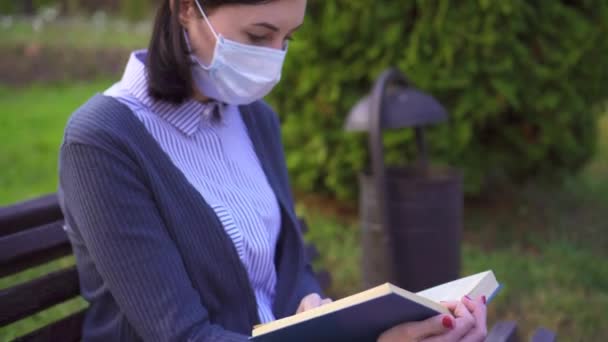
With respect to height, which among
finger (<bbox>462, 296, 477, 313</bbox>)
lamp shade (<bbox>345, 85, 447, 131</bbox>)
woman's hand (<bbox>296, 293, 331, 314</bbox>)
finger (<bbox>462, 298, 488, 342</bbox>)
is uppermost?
finger (<bbox>462, 296, 477, 313</bbox>)

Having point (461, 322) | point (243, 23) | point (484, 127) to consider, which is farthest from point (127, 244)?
point (484, 127)

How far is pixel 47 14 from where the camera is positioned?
48.1ft

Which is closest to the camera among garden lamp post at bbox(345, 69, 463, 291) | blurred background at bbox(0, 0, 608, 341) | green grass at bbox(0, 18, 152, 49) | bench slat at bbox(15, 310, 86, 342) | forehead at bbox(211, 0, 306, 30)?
forehead at bbox(211, 0, 306, 30)

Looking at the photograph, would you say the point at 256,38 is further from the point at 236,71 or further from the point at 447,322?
the point at 447,322

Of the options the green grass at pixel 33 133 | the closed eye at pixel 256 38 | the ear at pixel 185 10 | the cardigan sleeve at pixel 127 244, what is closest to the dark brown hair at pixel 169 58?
the ear at pixel 185 10

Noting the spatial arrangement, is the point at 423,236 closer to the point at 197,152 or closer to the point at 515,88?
the point at 515,88

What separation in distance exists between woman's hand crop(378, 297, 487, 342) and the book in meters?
0.02

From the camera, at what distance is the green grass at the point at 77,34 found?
12250mm

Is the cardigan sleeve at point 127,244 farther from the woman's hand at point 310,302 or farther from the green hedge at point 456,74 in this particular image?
the green hedge at point 456,74

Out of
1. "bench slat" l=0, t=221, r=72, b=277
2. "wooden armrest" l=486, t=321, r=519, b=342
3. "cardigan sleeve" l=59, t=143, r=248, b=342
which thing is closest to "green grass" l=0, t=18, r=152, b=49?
"bench slat" l=0, t=221, r=72, b=277

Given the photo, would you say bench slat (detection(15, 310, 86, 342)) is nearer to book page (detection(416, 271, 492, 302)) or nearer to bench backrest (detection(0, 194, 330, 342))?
bench backrest (detection(0, 194, 330, 342))

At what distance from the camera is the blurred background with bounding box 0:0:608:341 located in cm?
473

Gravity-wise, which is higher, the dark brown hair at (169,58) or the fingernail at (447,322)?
the dark brown hair at (169,58)

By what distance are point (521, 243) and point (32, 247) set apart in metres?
3.94
